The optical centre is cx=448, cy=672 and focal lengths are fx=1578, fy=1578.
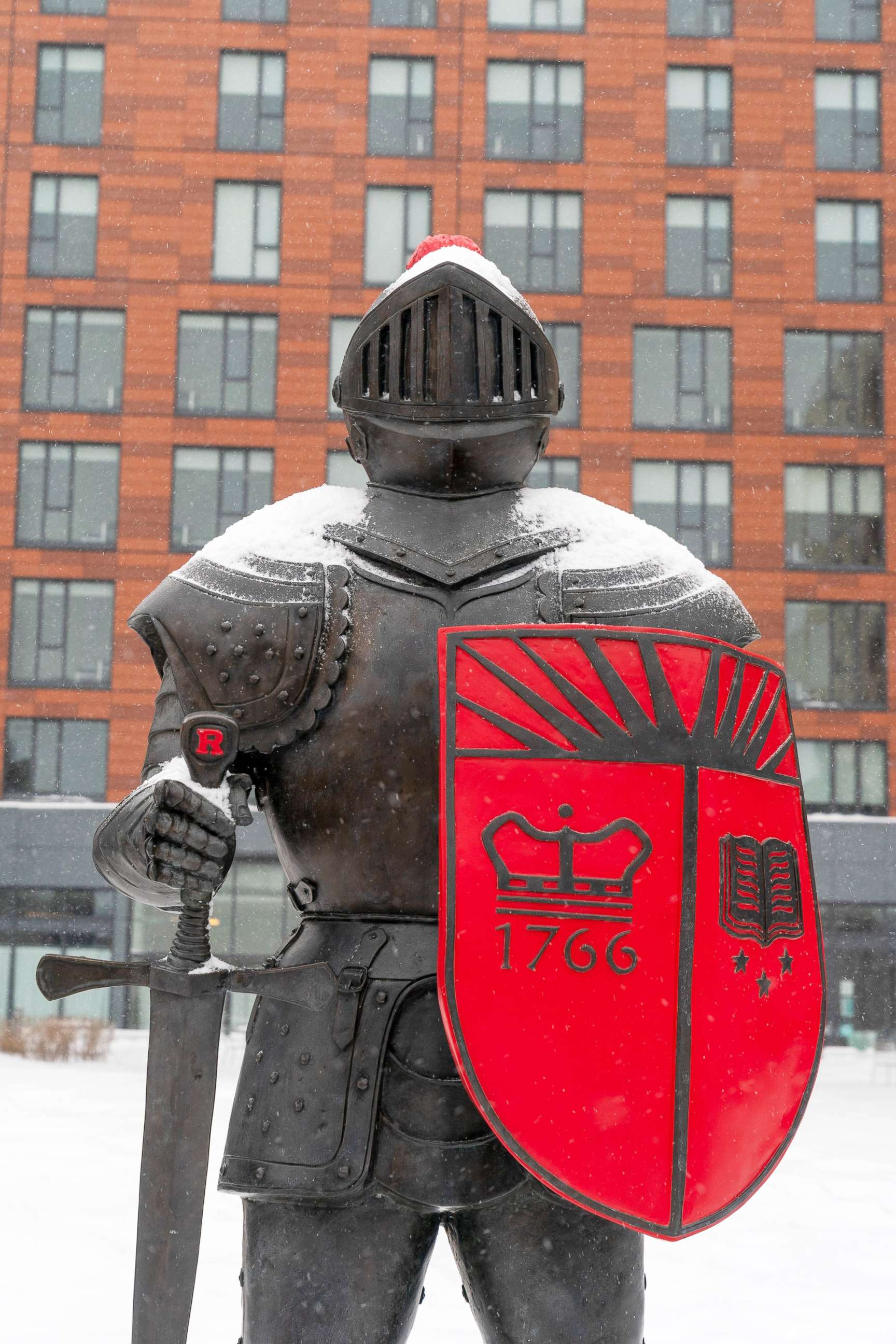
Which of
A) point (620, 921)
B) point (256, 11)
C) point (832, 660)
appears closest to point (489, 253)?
point (256, 11)

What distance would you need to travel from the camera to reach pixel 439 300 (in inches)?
105

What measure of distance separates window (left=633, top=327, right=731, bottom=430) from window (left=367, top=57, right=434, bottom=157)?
14.3ft

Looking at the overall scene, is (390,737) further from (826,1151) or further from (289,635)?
(826,1151)

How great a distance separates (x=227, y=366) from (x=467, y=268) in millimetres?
21149

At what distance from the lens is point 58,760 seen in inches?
887


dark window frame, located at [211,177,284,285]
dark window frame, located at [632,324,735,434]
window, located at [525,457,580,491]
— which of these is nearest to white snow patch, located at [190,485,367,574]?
window, located at [525,457,580,491]

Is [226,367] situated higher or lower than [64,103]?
lower

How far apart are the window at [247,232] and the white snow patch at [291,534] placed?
21.4m

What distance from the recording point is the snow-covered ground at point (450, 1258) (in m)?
6.07

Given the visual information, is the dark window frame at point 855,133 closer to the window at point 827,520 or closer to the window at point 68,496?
the window at point 827,520

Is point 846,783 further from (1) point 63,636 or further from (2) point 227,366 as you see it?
(1) point 63,636

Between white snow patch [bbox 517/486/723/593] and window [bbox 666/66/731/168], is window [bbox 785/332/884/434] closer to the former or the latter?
window [bbox 666/66/731/168]

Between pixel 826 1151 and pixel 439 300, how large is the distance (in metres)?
11.0

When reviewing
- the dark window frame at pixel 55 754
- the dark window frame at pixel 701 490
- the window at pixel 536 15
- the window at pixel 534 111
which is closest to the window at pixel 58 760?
the dark window frame at pixel 55 754
